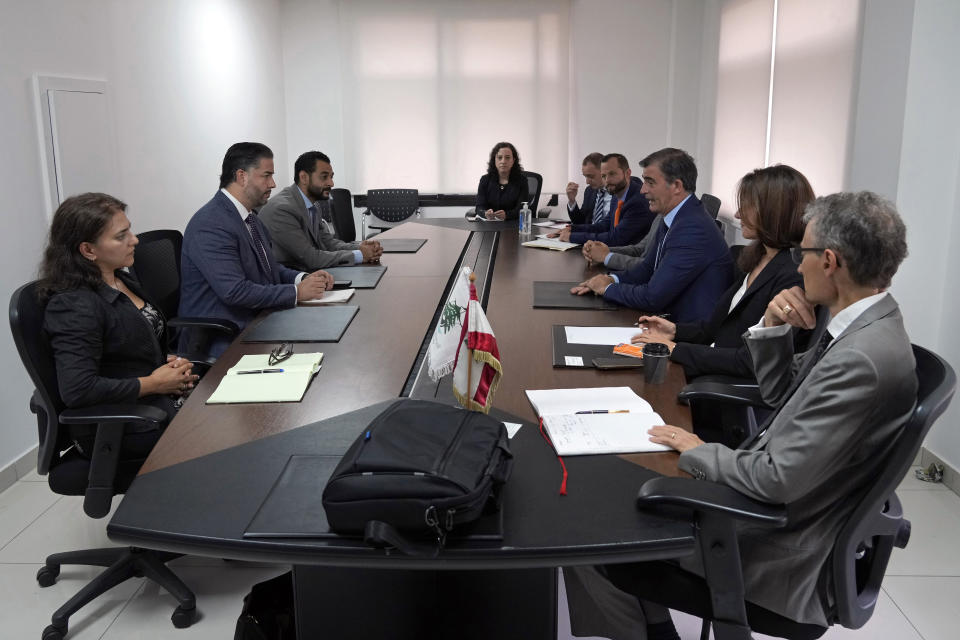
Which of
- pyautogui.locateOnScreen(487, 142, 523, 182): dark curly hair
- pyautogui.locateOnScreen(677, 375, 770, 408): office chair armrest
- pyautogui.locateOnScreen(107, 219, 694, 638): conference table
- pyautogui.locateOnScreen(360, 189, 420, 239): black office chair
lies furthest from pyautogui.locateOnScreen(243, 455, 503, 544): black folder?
pyautogui.locateOnScreen(360, 189, 420, 239): black office chair

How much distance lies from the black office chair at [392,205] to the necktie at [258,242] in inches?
174

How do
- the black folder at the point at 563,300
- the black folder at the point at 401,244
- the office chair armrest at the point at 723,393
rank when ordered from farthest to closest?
the black folder at the point at 401,244
the black folder at the point at 563,300
the office chair armrest at the point at 723,393

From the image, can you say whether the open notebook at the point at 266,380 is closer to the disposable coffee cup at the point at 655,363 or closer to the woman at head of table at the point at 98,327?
the woman at head of table at the point at 98,327

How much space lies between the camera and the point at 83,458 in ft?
8.10

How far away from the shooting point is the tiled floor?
252 centimetres

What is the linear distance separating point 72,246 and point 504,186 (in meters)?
4.61

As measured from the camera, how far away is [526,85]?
8305 millimetres

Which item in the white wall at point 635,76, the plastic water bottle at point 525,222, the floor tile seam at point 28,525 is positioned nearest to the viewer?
the floor tile seam at point 28,525

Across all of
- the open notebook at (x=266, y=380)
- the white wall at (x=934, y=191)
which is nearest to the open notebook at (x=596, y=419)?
the open notebook at (x=266, y=380)

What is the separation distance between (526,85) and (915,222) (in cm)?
532

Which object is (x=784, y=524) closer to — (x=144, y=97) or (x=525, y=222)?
(x=525, y=222)

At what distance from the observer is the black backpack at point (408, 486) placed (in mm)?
1415

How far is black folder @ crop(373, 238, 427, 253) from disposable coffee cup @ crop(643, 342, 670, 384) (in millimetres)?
2659

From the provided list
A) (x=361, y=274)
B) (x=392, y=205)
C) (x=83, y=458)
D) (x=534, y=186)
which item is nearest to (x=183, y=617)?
(x=83, y=458)
